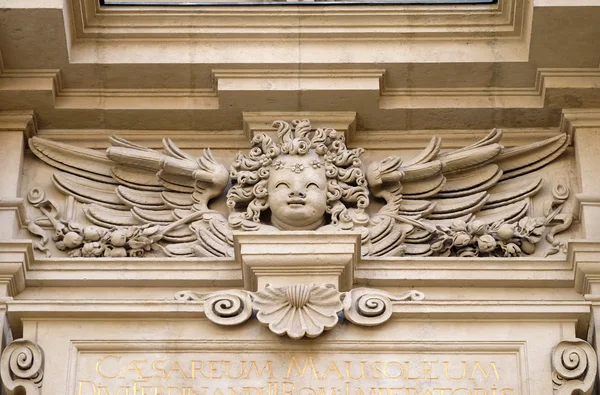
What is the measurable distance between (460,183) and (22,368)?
3.55 m

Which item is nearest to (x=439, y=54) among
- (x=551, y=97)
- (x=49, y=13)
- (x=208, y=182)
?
(x=551, y=97)

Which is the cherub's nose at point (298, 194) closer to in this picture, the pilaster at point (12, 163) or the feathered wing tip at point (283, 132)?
the feathered wing tip at point (283, 132)

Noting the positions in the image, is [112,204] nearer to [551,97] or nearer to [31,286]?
[31,286]

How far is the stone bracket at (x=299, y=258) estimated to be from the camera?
1375 cm

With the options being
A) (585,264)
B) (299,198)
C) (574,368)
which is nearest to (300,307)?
(299,198)

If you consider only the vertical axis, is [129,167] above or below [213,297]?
above

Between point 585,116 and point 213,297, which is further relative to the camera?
point 585,116

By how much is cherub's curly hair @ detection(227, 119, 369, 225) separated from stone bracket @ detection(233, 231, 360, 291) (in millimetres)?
484

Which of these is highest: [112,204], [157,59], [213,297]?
[157,59]

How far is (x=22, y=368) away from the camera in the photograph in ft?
44.3

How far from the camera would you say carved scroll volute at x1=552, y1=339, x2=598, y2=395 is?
43.9 ft

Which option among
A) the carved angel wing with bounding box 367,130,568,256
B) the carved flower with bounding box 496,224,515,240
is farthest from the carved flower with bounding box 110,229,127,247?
the carved flower with bounding box 496,224,515,240

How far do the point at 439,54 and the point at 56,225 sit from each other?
3105 mm

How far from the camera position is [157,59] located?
1482 cm
